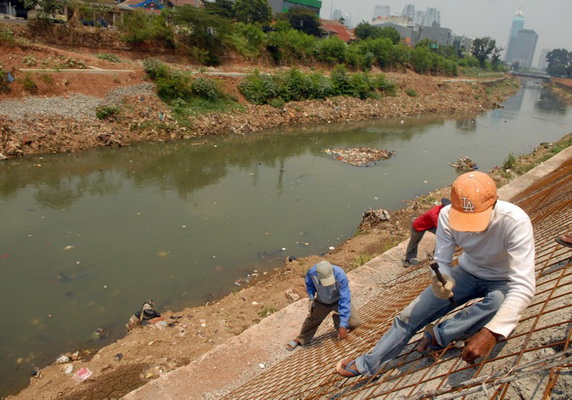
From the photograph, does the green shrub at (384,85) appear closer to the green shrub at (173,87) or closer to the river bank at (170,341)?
the green shrub at (173,87)

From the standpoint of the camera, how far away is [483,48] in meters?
72.8

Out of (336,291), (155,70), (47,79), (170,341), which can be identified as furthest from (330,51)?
(336,291)

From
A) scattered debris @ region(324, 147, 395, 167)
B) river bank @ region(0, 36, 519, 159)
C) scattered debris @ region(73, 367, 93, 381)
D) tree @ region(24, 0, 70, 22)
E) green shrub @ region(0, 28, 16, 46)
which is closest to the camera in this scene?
scattered debris @ region(73, 367, 93, 381)

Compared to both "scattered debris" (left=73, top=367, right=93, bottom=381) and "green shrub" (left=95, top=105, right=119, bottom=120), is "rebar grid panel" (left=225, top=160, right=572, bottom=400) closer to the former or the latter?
"scattered debris" (left=73, top=367, right=93, bottom=381)

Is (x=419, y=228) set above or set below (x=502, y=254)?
below

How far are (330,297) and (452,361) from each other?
1575mm

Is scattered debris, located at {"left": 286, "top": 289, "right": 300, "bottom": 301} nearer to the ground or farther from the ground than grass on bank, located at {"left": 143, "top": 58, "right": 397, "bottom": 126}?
nearer to the ground

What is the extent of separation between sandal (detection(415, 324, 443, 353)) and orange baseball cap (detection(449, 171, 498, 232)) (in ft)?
2.97

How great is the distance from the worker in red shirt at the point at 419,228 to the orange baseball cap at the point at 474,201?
2.49 m

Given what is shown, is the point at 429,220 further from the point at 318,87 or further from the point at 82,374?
the point at 318,87

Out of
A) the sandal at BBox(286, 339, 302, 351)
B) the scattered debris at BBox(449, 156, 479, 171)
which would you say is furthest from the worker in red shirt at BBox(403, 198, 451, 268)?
the scattered debris at BBox(449, 156, 479, 171)

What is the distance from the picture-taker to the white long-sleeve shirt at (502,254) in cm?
225

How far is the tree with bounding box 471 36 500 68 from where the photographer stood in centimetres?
7281

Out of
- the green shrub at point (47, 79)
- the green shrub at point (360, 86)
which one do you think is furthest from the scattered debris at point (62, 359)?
the green shrub at point (360, 86)
